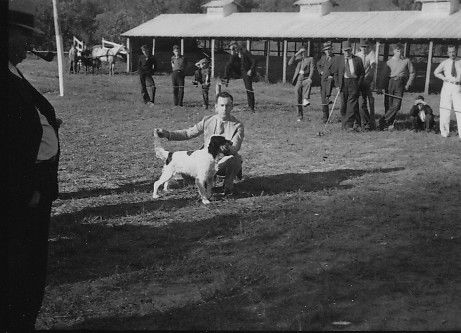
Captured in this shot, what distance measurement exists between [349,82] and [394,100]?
72.9 inches

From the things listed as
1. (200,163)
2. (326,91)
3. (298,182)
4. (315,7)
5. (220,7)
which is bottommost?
(298,182)

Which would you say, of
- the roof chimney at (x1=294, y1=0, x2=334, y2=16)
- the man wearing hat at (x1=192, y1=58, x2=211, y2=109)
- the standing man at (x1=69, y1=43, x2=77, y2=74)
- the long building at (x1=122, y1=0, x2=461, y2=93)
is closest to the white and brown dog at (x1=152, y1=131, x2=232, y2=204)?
the man wearing hat at (x1=192, y1=58, x2=211, y2=109)

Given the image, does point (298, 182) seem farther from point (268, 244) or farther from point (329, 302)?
point (329, 302)

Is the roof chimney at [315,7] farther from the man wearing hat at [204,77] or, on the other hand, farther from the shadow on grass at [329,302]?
the shadow on grass at [329,302]

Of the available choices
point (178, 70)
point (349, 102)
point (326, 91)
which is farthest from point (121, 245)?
point (178, 70)

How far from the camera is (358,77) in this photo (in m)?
13.8

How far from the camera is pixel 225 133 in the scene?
8.12 m

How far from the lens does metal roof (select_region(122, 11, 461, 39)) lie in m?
28.4

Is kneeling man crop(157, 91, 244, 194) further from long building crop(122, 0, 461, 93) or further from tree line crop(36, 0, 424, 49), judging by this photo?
tree line crop(36, 0, 424, 49)

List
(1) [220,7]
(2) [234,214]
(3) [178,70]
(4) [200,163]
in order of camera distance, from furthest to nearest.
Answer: (1) [220,7], (3) [178,70], (4) [200,163], (2) [234,214]

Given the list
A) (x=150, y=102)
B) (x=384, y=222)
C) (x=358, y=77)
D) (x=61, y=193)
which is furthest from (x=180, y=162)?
(x=150, y=102)

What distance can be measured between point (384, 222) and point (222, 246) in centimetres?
195

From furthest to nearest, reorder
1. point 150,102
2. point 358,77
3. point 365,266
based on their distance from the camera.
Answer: point 150,102, point 358,77, point 365,266

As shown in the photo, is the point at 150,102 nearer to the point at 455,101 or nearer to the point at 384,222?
the point at 455,101
